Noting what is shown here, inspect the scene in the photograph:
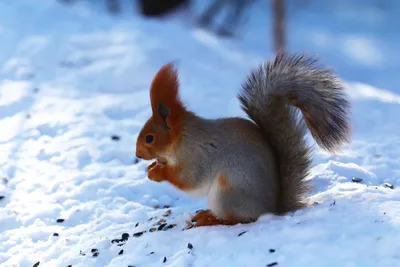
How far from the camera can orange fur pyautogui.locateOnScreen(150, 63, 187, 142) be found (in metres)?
2.22

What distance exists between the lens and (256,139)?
89.4 inches

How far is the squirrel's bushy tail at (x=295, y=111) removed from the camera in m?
2.18

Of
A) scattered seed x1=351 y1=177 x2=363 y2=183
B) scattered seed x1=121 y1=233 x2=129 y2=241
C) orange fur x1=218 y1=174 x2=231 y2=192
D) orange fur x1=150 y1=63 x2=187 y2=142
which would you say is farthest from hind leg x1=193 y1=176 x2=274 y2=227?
scattered seed x1=351 y1=177 x2=363 y2=183

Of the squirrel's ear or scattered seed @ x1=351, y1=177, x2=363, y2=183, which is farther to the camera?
scattered seed @ x1=351, y1=177, x2=363, y2=183

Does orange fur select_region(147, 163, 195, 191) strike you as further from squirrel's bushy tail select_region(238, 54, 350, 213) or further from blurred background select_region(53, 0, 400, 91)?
blurred background select_region(53, 0, 400, 91)

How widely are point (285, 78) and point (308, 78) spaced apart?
0.08 m

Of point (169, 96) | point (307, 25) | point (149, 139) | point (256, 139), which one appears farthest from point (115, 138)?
point (307, 25)

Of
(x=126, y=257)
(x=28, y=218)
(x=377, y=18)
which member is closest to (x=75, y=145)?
(x=28, y=218)

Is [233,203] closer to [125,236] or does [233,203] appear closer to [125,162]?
[125,236]

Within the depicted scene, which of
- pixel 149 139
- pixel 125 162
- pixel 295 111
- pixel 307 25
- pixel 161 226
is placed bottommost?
pixel 307 25

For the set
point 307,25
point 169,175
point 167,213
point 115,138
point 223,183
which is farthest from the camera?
point 307,25

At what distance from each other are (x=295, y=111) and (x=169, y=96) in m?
0.45

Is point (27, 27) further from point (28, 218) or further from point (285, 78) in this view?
point (285, 78)

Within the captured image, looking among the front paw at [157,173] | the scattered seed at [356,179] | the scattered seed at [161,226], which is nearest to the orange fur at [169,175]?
the front paw at [157,173]
